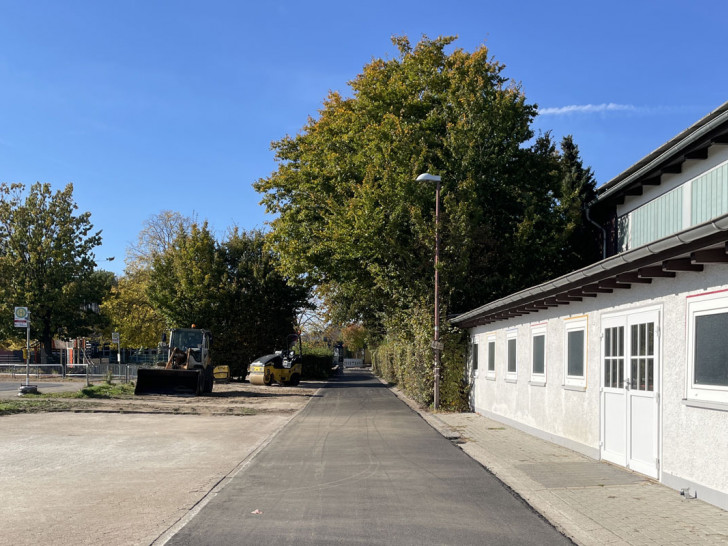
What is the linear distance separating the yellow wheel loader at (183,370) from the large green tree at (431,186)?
5.78 metres

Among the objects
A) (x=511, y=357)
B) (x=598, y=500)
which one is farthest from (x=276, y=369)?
(x=598, y=500)

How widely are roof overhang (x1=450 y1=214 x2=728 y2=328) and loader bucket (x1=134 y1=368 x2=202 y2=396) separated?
1782 centimetres

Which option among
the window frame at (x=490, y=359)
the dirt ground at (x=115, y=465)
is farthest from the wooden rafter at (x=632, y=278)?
the window frame at (x=490, y=359)

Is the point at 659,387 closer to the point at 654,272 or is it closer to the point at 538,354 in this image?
the point at 654,272

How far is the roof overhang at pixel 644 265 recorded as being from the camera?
22.9 feet

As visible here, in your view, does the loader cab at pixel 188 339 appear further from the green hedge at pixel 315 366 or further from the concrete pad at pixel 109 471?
the green hedge at pixel 315 366

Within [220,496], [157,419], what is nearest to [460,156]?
[157,419]

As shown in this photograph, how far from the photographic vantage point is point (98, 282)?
177 ft

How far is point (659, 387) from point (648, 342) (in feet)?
2.35

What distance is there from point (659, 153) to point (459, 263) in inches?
330

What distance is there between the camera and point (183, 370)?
28.1 m

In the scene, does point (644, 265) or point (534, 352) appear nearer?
point (644, 265)

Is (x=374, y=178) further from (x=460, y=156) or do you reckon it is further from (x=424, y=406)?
(x=424, y=406)

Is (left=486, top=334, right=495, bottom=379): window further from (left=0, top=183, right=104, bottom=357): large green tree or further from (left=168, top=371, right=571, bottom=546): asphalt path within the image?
(left=0, top=183, right=104, bottom=357): large green tree
